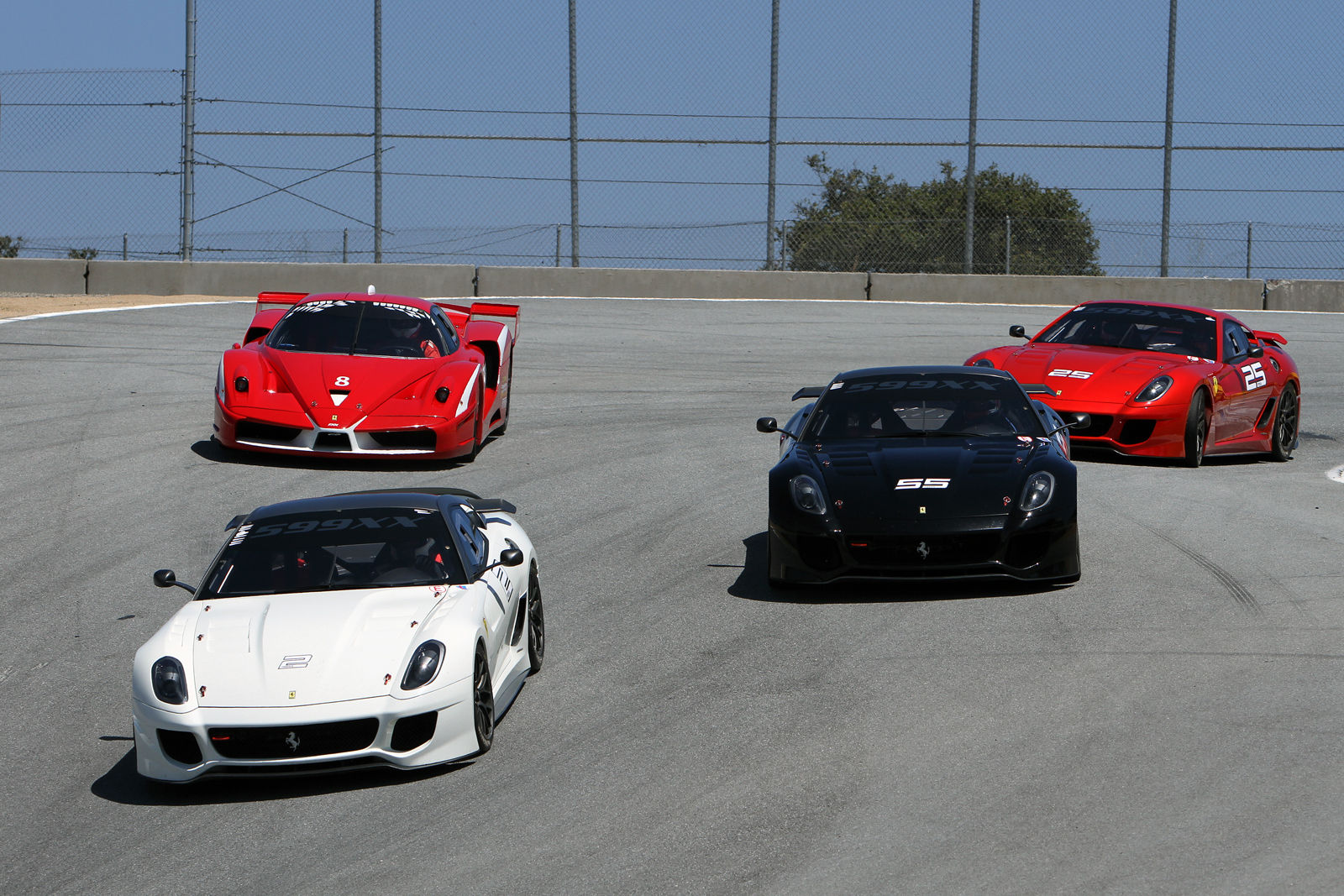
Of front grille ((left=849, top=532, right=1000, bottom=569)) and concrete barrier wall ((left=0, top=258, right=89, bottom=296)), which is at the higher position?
concrete barrier wall ((left=0, top=258, right=89, bottom=296))

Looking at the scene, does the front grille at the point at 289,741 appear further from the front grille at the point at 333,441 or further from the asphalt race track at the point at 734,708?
the front grille at the point at 333,441

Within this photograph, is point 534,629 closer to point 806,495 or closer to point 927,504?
point 806,495

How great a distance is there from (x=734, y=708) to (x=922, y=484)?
223 centimetres

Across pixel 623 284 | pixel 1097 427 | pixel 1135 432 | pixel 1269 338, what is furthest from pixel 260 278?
pixel 1135 432

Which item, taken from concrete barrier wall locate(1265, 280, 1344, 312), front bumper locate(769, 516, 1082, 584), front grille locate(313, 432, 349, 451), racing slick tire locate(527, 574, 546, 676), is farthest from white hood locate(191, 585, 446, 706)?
concrete barrier wall locate(1265, 280, 1344, 312)

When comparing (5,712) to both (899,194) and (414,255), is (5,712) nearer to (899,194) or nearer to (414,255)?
(414,255)

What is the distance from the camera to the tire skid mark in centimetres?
855

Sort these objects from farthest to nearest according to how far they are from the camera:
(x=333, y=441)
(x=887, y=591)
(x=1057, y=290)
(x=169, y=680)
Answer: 1. (x=1057, y=290)
2. (x=333, y=441)
3. (x=887, y=591)
4. (x=169, y=680)

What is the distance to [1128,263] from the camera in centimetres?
2727

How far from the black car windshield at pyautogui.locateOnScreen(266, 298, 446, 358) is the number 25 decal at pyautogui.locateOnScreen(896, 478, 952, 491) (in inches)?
226

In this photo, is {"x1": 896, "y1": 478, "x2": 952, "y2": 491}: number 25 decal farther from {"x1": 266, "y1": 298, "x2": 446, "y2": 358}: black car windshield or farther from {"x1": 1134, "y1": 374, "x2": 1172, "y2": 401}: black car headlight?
{"x1": 266, "y1": 298, "x2": 446, "y2": 358}: black car windshield

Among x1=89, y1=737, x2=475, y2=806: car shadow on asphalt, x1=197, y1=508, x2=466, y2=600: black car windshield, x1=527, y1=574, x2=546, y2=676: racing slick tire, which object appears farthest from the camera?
x1=527, y1=574, x2=546, y2=676: racing slick tire

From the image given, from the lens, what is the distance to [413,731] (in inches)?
253


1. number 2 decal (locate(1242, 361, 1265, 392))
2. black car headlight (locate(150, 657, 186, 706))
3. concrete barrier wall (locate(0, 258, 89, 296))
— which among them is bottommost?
black car headlight (locate(150, 657, 186, 706))
